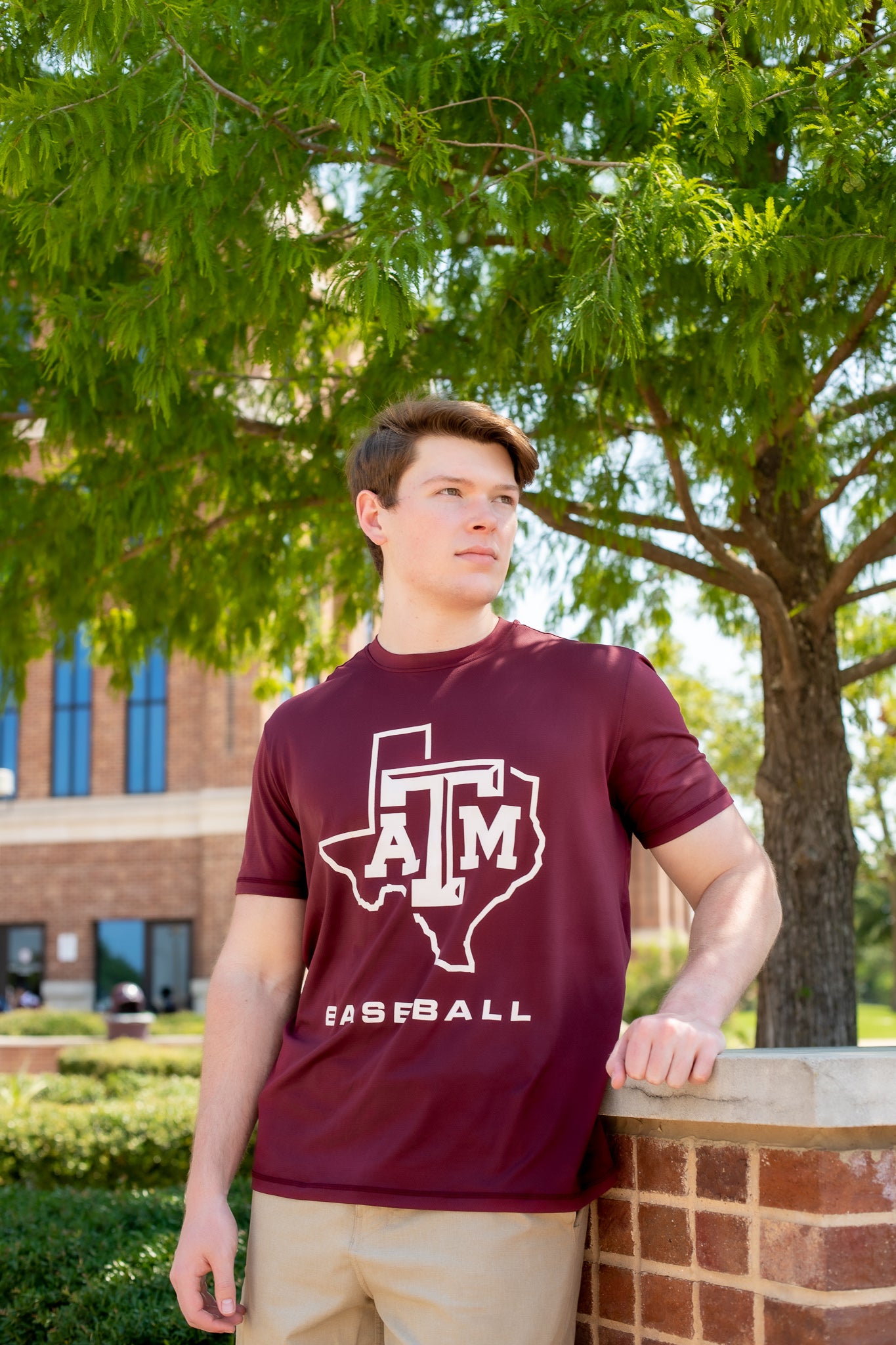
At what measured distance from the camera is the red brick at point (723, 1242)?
76.3 inches

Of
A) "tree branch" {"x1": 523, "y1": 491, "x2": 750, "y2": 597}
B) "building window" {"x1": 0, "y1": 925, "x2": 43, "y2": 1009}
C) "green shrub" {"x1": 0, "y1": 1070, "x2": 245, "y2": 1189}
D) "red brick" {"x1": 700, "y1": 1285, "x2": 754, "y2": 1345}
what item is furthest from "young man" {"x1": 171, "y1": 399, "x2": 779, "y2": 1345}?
"building window" {"x1": 0, "y1": 925, "x2": 43, "y2": 1009}

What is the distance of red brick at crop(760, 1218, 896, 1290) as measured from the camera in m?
1.82

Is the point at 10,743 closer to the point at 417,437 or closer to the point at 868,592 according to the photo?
the point at 868,592

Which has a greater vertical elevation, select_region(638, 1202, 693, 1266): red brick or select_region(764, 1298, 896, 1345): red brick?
select_region(638, 1202, 693, 1266): red brick

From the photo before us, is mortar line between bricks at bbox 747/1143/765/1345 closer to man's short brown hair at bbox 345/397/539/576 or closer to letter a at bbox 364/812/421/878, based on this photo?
letter a at bbox 364/812/421/878

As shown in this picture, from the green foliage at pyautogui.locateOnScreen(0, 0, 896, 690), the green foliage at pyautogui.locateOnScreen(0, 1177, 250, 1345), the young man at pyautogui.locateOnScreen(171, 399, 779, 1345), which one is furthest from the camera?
the green foliage at pyautogui.locateOnScreen(0, 1177, 250, 1345)

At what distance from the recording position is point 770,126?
4.30 metres

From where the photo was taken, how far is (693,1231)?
6.66ft

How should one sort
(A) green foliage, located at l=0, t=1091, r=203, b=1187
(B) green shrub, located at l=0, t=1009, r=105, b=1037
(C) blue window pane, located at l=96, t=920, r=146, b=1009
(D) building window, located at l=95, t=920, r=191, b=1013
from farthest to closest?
(C) blue window pane, located at l=96, t=920, r=146, b=1009 → (D) building window, located at l=95, t=920, r=191, b=1013 → (B) green shrub, located at l=0, t=1009, r=105, b=1037 → (A) green foliage, located at l=0, t=1091, r=203, b=1187

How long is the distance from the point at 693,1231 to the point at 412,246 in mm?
2393

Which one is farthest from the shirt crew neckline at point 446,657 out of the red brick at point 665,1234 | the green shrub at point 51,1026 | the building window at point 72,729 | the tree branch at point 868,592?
the building window at point 72,729

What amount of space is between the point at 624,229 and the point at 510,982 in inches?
78.3

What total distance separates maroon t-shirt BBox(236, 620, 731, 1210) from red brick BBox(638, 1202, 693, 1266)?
0.09m

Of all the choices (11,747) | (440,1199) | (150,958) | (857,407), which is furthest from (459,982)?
(11,747)
